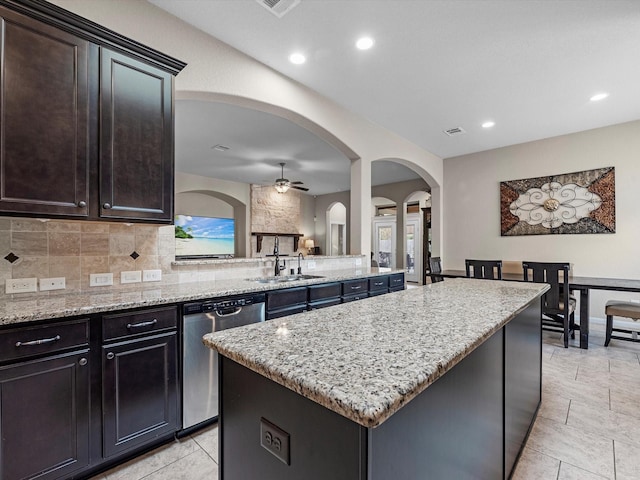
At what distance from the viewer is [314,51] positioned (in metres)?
2.70

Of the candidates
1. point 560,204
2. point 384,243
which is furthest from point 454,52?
point 384,243

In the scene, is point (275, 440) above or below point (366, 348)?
below

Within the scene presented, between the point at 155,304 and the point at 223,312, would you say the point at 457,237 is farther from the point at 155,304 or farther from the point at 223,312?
the point at 155,304

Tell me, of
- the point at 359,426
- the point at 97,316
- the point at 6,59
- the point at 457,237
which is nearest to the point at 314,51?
the point at 6,59

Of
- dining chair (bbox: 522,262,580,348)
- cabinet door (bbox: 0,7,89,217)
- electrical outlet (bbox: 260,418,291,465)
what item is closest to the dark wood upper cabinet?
cabinet door (bbox: 0,7,89,217)

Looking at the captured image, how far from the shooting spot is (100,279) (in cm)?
203

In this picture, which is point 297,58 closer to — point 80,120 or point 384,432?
point 80,120

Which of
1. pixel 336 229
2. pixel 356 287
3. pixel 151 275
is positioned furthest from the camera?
pixel 336 229

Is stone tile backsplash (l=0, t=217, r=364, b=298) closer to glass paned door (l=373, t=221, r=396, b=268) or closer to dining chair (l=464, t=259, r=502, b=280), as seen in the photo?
dining chair (l=464, t=259, r=502, b=280)

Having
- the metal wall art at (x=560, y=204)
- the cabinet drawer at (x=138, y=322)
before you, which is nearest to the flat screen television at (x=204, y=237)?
the cabinet drawer at (x=138, y=322)

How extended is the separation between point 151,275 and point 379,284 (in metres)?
2.38

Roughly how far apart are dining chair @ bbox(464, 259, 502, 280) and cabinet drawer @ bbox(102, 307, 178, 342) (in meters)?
3.89

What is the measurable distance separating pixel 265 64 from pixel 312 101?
0.67 metres

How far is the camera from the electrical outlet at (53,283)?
1.81 meters
